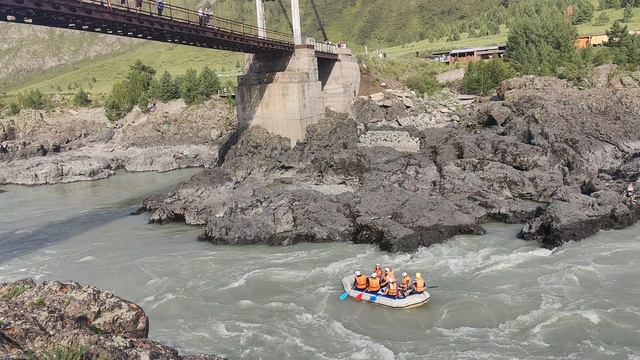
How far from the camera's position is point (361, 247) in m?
27.1

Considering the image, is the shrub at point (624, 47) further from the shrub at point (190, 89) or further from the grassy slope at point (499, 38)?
the shrub at point (190, 89)

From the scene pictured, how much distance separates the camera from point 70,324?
10.9 m

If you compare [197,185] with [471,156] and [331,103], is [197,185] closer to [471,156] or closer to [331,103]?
[471,156]

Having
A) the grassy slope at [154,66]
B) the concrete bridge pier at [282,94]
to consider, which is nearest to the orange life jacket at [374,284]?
the concrete bridge pier at [282,94]

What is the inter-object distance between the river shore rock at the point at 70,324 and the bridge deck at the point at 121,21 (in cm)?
1517

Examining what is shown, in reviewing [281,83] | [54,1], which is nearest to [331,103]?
[281,83]

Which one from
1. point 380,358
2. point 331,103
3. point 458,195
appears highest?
point 331,103

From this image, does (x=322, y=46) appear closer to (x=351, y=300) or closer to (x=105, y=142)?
(x=105, y=142)

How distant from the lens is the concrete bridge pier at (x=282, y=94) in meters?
46.1

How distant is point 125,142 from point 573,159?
1971 inches

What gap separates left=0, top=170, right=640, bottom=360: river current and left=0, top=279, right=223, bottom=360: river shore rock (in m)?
5.70

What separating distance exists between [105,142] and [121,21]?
4284 centimetres

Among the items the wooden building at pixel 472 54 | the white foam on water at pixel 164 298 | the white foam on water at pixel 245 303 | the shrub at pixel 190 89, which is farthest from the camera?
the wooden building at pixel 472 54

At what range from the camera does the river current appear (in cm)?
1764
